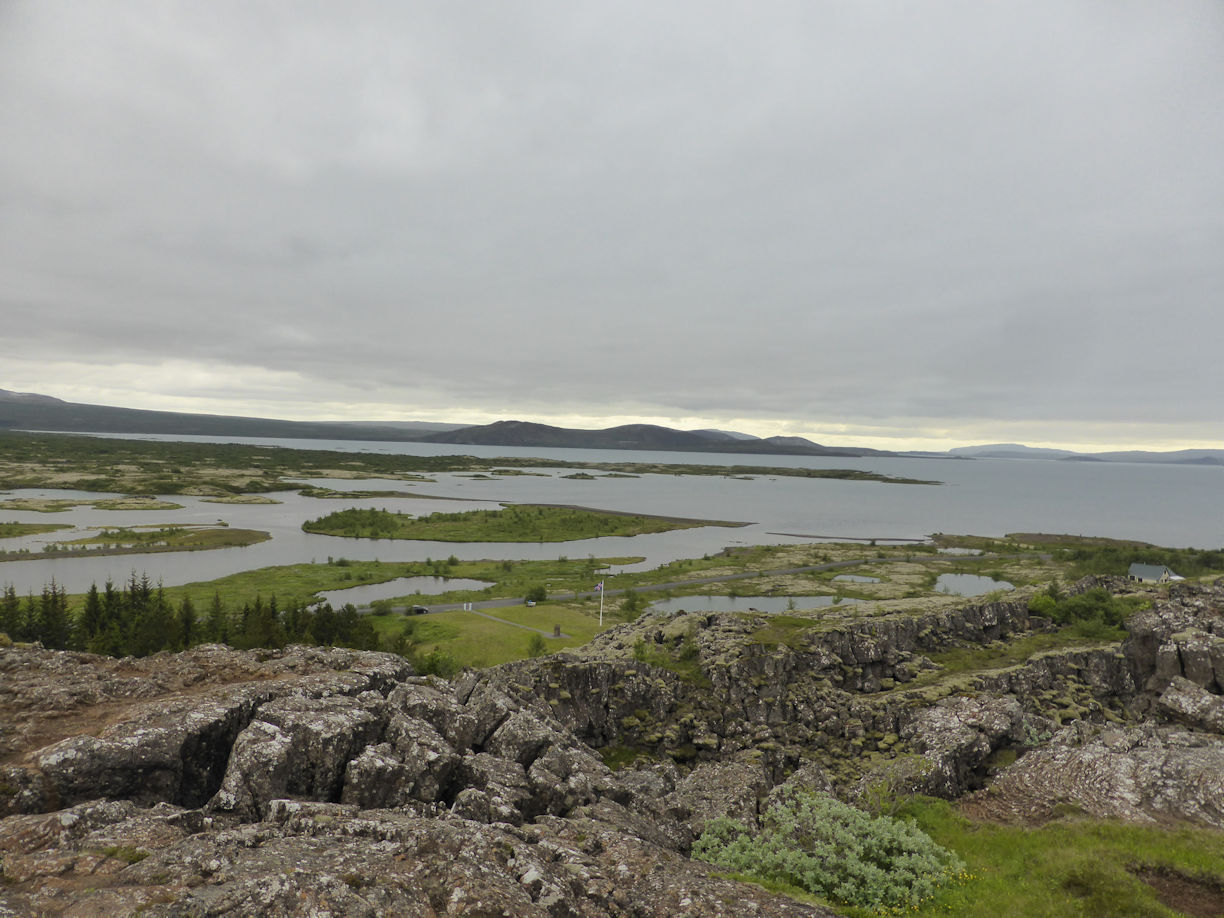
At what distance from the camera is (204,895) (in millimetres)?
9914

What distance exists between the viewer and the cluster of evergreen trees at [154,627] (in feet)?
161

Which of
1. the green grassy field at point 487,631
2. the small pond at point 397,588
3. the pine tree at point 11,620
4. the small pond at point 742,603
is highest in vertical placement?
the pine tree at point 11,620

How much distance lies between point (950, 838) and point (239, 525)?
16334 centimetres

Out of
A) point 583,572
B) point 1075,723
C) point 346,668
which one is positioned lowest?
point 583,572

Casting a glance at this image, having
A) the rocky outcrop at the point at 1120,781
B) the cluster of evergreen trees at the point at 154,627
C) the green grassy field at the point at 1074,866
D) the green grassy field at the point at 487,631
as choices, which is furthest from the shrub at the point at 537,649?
the rocky outcrop at the point at 1120,781

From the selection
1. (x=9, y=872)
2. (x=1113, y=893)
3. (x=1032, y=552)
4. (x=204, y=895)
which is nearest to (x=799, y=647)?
(x=1113, y=893)

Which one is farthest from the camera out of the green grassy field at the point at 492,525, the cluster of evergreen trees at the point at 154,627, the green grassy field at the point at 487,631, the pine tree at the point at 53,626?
the green grassy field at the point at 492,525

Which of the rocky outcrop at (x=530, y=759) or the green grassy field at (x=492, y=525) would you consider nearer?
the rocky outcrop at (x=530, y=759)

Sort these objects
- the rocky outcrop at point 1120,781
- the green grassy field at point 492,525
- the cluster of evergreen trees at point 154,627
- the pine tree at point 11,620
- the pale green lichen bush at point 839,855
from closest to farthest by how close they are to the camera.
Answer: the pale green lichen bush at point 839,855
the rocky outcrop at point 1120,781
the cluster of evergreen trees at point 154,627
the pine tree at point 11,620
the green grassy field at point 492,525

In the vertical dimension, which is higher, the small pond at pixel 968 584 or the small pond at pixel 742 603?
the small pond at pixel 968 584

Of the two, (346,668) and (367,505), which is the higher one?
(346,668)

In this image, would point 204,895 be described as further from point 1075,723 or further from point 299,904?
point 1075,723

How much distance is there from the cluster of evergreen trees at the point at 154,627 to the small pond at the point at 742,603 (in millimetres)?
43573

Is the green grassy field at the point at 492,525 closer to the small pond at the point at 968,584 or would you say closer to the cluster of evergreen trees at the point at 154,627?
the small pond at the point at 968,584
